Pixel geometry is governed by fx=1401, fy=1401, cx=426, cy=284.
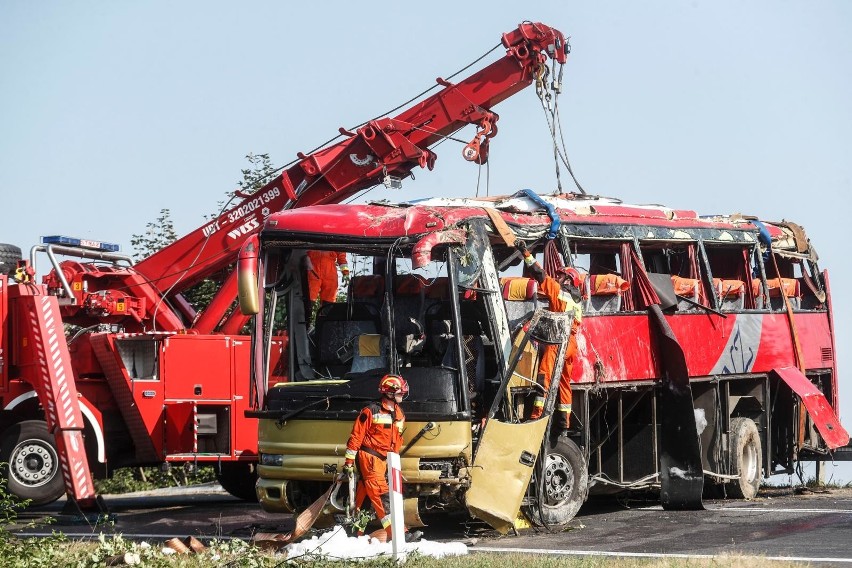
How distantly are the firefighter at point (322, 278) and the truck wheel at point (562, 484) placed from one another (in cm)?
286

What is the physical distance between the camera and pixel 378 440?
12789mm

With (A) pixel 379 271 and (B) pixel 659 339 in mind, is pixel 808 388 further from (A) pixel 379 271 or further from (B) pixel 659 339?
(A) pixel 379 271

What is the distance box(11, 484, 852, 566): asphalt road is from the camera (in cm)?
1279

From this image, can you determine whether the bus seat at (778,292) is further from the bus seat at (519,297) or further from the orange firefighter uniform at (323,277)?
the orange firefighter uniform at (323,277)

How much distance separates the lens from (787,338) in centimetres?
1933

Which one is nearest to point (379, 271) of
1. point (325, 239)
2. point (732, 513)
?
point (325, 239)

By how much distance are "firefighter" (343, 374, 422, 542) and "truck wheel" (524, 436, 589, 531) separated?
2.27m

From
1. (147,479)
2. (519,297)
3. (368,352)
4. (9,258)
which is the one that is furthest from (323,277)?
(147,479)

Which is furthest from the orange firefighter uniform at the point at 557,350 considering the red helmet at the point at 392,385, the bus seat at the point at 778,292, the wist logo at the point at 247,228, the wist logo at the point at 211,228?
→ the wist logo at the point at 211,228

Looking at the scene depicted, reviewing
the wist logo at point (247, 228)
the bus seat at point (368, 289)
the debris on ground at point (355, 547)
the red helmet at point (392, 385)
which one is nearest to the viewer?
the debris on ground at point (355, 547)

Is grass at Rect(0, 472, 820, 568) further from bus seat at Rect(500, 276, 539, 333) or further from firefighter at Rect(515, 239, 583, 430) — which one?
bus seat at Rect(500, 276, 539, 333)

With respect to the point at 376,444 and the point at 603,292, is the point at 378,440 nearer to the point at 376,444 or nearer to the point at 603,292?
the point at 376,444

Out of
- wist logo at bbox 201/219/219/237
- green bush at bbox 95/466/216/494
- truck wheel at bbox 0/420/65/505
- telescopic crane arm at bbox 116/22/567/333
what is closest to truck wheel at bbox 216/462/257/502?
telescopic crane arm at bbox 116/22/567/333

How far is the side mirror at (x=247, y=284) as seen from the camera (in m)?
13.6
